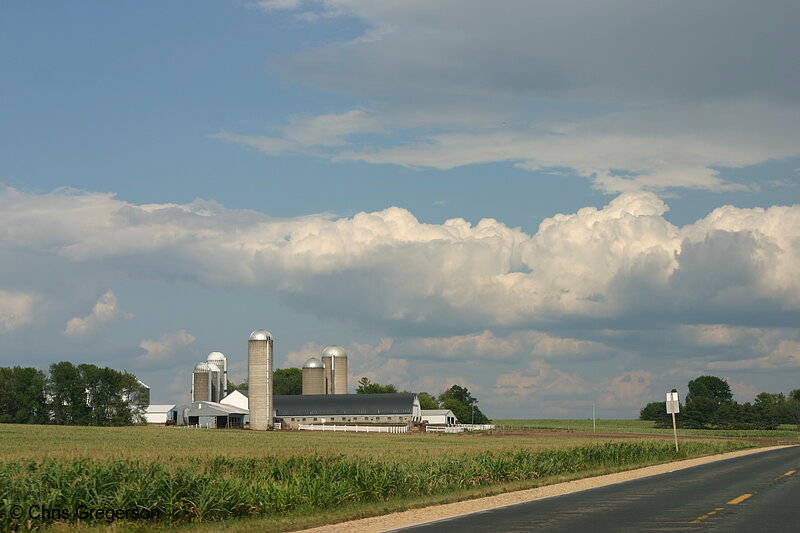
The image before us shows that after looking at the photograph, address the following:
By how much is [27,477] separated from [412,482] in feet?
39.4

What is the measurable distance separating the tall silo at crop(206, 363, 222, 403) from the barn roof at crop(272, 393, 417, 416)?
51.3ft

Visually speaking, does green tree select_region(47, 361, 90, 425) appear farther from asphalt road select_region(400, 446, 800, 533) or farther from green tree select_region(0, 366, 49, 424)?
asphalt road select_region(400, 446, 800, 533)

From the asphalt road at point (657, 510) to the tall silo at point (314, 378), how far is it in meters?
126

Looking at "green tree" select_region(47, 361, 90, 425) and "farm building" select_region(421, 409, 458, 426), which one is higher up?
"green tree" select_region(47, 361, 90, 425)

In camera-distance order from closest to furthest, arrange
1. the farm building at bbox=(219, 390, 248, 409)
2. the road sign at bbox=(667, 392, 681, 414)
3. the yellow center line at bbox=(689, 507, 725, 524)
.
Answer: the yellow center line at bbox=(689, 507, 725, 524), the road sign at bbox=(667, 392, 681, 414), the farm building at bbox=(219, 390, 248, 409)

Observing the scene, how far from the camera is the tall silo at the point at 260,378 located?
126938mm

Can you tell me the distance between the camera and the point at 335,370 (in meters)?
158

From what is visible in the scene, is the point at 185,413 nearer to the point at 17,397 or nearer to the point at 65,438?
the point at 17,397

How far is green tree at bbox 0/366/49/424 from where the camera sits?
137375mm

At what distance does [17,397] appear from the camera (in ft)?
453

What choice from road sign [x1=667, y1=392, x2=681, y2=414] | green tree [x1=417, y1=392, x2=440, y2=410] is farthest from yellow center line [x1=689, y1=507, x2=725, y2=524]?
green tree [x1=417, y1=392, x2=440, y2=410]

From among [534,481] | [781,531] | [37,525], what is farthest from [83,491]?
[534,481]

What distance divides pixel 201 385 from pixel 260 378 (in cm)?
2708

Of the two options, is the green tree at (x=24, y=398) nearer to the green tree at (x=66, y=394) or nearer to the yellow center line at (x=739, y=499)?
the green tree at (x=66, y=394)
